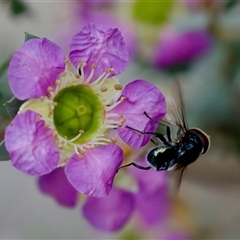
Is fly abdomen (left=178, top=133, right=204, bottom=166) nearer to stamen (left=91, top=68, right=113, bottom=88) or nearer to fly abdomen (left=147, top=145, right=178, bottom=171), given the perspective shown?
fly abdomen (left=147, top=145, right=178, bottom=171)

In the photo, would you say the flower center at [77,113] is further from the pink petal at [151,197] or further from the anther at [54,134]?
the pink petal at [151,197]

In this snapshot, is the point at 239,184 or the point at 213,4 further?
the point at 239,184

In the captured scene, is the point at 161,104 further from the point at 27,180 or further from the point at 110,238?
the point at 27,180

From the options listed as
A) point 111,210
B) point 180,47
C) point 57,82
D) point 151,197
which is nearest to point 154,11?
point 180,47

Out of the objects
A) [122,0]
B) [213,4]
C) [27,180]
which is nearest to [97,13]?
[122,0]

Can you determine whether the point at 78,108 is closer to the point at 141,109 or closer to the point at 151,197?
the point at 141,109

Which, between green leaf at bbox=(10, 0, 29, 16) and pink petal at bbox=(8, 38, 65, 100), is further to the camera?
green leaf at bbox=(10, 0, 29, 16)

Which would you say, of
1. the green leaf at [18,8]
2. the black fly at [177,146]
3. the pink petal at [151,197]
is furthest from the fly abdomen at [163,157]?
the green leaf at [18,8]

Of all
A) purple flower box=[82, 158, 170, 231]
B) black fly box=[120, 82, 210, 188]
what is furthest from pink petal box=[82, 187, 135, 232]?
black fly box=[120, 82, 210, 188]
